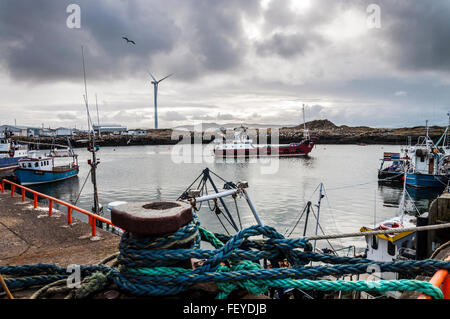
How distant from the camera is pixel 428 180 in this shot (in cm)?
A: 3700

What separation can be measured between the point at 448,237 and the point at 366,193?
1199 inches

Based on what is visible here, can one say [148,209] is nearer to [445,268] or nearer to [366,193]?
[445,268]

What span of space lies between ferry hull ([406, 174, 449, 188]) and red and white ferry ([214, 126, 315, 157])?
146 ft

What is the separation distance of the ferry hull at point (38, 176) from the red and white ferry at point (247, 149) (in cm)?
4129

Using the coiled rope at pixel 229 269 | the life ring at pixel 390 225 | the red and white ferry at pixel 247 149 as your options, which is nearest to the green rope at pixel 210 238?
the coiled rope at pixel 229 269

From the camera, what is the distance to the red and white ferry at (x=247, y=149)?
78125mm

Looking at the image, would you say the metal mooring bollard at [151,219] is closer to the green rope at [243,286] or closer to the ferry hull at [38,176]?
the green rope at [243,286]

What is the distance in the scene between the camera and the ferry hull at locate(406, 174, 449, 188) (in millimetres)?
36312

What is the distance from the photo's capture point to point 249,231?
204 cm

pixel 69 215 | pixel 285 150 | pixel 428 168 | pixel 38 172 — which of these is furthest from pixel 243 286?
pixel 285 150

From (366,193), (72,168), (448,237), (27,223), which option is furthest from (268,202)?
(72,168)

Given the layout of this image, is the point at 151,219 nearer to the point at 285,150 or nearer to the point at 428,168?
the point at 428,168

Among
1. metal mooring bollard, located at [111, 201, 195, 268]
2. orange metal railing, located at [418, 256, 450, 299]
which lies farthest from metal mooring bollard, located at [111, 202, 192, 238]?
orange metal railing, located at [418, 256, 450, 299]

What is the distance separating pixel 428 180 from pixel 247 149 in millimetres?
46980
